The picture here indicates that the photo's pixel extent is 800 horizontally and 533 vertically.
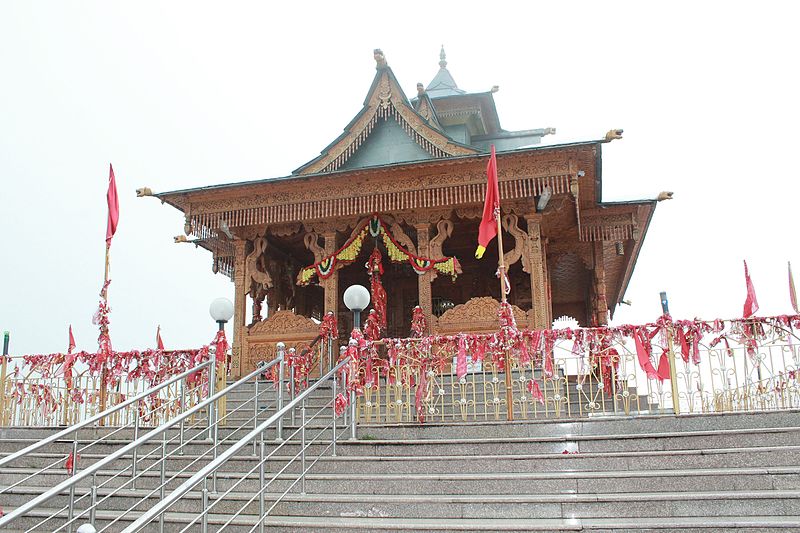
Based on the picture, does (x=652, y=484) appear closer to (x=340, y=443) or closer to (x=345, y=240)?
(x=340, y=443)

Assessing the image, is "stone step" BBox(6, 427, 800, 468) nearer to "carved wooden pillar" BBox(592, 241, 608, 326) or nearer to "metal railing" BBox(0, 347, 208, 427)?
"metal railing" BBox(0, 347, 208, 427)

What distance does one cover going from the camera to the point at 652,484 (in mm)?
6582

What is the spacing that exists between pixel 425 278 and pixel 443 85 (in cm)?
828

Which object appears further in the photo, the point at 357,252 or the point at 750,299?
the point at 357,252

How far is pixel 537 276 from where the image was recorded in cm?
1306

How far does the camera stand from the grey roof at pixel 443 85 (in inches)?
749

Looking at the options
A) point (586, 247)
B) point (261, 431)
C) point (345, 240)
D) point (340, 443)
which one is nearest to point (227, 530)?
point (261, 431)

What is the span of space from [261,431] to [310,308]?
472 inches

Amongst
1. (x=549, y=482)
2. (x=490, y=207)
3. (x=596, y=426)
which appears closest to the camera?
(x=549, y=482)

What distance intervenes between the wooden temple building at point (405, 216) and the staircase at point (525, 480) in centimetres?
512

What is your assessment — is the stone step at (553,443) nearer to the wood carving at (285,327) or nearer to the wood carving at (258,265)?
the wood carving at (285,327)

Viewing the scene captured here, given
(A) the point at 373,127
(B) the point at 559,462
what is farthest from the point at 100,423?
(A) the point at 373,127

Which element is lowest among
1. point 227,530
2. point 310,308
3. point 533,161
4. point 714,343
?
point 227,530

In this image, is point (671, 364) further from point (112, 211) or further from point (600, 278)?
point (112, 211)
